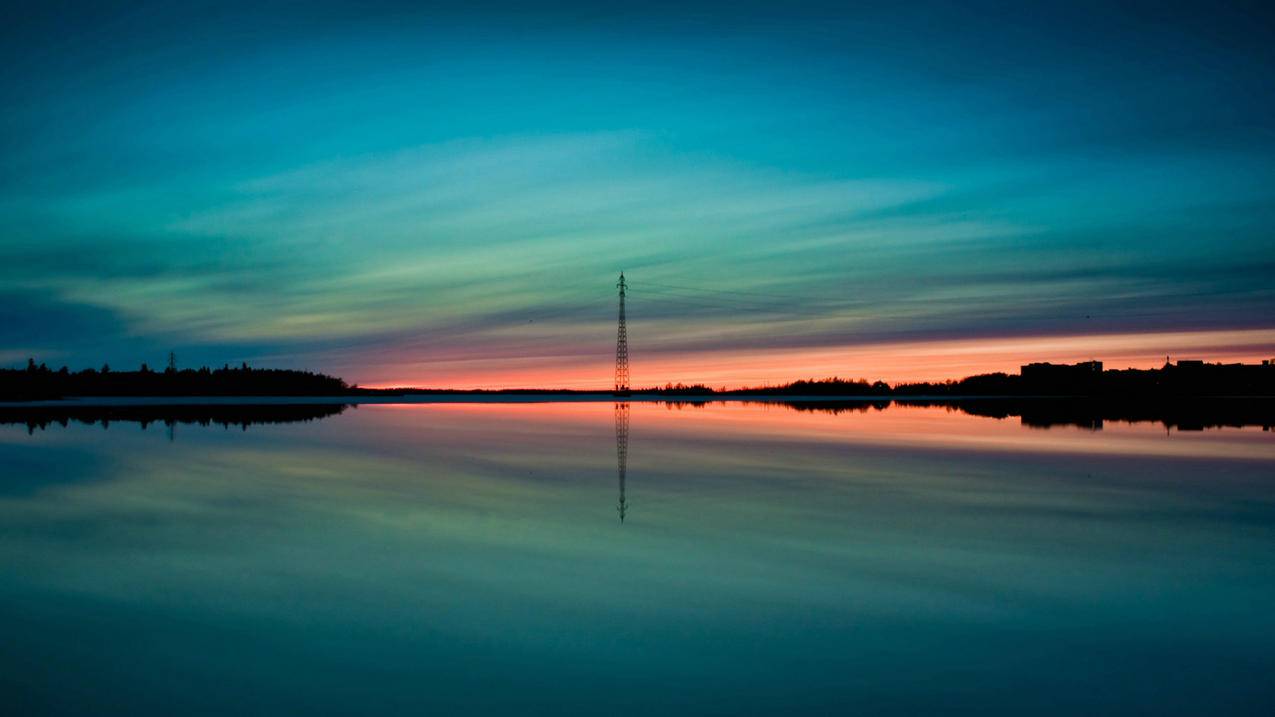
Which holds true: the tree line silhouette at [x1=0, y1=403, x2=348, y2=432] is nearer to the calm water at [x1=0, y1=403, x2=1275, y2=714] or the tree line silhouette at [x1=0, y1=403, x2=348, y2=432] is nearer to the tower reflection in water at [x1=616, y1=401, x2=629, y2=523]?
the tower reflection in water at [x1=616, y1=401, x2=629, y2=523]

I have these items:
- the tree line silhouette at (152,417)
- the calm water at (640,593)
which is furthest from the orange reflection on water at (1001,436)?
the tree line silhouette at (152,417)

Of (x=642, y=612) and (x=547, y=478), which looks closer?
(x=642, y=612)

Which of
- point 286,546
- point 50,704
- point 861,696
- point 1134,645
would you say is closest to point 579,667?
point 861,696

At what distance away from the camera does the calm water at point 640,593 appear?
6.72 m

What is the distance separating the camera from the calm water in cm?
672

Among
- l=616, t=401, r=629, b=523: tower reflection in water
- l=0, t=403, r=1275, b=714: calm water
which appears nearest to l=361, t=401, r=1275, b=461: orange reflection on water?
l=616, t=401, r=629, b=523: tower reflection in water

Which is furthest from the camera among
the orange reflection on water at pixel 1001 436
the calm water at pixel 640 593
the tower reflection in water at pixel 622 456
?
the orange reflection on water at pixel 1001 436

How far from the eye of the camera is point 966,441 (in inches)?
1242

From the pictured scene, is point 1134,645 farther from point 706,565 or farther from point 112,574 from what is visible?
point 112,574

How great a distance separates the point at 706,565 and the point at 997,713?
486 cm

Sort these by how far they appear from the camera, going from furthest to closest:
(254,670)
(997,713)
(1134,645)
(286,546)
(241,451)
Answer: (241,451) < (286,546) < (1134,645) < (254,670) < (997,713)

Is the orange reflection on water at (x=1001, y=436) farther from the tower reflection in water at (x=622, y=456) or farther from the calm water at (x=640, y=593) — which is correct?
the calm water at (x=640, y=593)

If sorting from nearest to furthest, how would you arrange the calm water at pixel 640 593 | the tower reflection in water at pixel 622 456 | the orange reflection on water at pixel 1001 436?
the calm water at pixel 640 593, the tower reflection in water at pixel 622 456, the orange reflection on water at pixel 1001 436

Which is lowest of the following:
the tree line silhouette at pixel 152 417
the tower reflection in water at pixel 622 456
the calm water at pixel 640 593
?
the calm water at pixel 640 593
